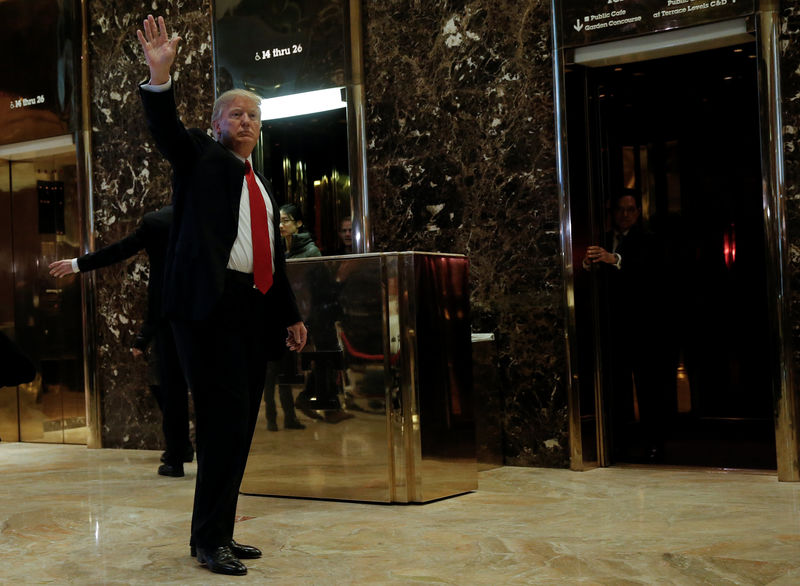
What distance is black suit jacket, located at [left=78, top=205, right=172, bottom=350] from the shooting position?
531 centimetres

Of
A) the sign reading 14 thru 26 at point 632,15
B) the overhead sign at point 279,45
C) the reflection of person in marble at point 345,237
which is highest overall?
the overhead sign at point 279,45

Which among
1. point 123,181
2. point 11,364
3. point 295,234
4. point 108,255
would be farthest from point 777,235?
point 123,181

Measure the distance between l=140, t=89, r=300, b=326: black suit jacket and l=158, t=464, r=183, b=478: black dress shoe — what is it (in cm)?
267

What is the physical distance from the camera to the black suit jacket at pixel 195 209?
3320 millimetres

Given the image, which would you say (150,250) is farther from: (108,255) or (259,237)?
(259,237)

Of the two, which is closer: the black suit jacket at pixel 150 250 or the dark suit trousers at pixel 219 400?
the dark suit trousers at pixel 219 400

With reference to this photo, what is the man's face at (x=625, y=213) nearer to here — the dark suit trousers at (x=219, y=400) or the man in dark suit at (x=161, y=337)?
the man in dark suit at (x=161, y=337)

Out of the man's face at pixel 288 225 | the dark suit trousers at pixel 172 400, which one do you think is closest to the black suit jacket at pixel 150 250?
the dark suit trousers at pixel 172 400

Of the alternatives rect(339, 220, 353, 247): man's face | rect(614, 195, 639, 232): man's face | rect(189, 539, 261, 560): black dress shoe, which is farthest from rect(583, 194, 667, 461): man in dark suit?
rect(189, 539, 261, 560): black dress shoe

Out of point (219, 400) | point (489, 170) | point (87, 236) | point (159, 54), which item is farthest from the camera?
point (87, 236)

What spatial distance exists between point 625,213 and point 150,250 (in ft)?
9.33

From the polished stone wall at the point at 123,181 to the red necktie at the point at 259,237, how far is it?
369 cm

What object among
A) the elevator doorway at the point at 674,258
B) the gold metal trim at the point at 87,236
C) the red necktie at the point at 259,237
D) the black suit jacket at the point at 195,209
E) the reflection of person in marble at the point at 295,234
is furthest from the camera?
the gold metal trim at the point at 87,236

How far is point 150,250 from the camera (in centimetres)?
564
